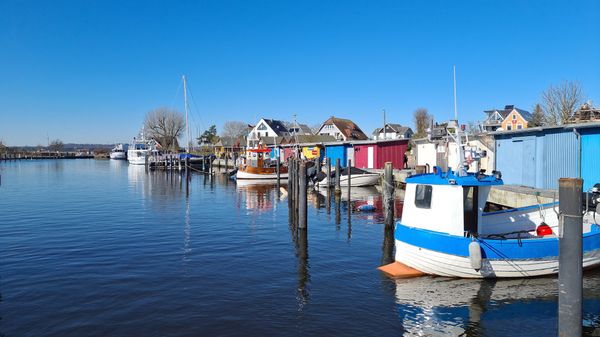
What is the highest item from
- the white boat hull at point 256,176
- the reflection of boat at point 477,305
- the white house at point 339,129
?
the white house at point 339,129

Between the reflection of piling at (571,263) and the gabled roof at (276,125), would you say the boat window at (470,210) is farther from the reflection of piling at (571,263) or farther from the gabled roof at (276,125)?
the gabled roof at (276,125)

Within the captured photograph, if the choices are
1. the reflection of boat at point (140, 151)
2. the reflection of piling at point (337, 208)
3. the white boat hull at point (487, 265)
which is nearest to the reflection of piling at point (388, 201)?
the reflection of piling at point (337, 208)

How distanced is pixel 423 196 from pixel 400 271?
7.22 feet

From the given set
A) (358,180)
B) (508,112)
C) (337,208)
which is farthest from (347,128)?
(337,208)

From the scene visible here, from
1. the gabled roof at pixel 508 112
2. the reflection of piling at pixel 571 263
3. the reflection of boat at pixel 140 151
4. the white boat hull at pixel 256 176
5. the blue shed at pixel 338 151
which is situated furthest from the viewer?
the reflection of boat at pixel 140 151

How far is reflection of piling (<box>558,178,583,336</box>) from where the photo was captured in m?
6.76

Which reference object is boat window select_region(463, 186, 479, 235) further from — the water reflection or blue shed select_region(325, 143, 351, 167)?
blue shed select_region(325, 143, 351, 167)

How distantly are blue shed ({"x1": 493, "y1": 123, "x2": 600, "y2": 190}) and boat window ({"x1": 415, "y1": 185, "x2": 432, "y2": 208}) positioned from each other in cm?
1033

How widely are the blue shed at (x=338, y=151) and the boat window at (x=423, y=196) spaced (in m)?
34.5

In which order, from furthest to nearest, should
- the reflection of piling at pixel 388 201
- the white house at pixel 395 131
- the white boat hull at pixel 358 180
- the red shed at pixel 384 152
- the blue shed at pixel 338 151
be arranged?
the white house at pixel 395 131 < the blue shed at pixel 338 151 < the red shed at pixel 384 152 < the white boat hull at pixel 358 180 < the reflection of piling at pixel 388 201

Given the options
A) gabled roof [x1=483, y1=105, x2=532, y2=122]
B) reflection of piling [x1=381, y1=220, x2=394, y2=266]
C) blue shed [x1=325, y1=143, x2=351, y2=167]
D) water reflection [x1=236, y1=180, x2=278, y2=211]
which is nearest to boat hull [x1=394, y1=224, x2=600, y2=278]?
reflection of piling [x1=381, y1=220, x2=394, y2=266]

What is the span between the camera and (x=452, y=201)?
37.8ft

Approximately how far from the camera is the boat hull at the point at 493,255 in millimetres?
11078

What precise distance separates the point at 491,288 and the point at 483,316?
1.80 m
